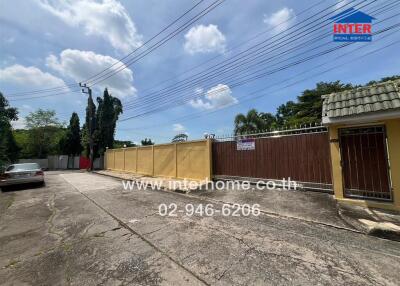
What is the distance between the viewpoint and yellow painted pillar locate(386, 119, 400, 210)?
15.8ft

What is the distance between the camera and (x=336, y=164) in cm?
572

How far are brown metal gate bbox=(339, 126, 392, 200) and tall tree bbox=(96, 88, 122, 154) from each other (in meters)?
26.2

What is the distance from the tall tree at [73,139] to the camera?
30.5 metres

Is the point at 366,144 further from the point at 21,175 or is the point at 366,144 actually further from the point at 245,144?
the point at 21,175

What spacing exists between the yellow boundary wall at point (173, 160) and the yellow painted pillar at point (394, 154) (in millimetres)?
6246

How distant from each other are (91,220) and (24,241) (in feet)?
4.47

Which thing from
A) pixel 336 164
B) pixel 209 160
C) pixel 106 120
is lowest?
pixel 336 164

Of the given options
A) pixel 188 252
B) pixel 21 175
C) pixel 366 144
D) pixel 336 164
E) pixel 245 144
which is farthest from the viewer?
pixel 21 175

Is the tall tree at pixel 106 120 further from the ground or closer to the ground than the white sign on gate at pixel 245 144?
further from the ground

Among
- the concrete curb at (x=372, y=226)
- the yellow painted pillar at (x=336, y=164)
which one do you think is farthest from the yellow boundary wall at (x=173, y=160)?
the concrete curb at (x=372, y=226)

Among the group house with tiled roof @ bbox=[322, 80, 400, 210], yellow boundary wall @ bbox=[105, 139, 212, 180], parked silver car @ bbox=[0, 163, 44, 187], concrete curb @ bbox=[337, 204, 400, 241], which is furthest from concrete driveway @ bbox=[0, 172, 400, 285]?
parked silver car @ bbox=[0, 163, 44, 187]

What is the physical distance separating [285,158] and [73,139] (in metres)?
31.8

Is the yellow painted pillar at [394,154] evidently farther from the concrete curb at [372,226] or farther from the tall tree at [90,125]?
the tall tree at [90,125]

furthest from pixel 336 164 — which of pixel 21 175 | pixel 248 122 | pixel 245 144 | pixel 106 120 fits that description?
pixel 106 120
